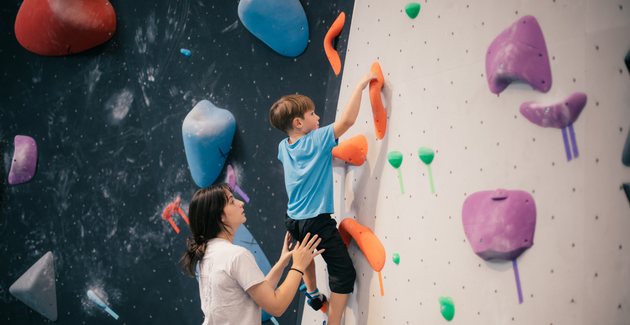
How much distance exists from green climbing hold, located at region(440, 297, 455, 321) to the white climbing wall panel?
0.02 meters

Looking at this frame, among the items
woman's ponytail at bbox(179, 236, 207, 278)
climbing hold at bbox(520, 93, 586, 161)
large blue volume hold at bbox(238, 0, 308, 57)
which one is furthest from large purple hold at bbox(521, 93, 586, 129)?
large blue volume hold at bbox(238, 0, 308, 57)

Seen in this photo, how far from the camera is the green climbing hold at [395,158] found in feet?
4.98

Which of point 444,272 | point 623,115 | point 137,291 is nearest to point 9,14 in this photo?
point 137,291

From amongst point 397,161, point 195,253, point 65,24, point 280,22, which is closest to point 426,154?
point 397,161

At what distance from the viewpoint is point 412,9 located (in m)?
1.48

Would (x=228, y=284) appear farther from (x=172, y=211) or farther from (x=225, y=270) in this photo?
(x=172, y=211)

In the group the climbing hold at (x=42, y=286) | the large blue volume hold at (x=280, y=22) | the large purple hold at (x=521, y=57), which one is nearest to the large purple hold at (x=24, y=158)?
the climbing hold at (x=42, y=286)

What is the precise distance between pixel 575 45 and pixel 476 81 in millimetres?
277

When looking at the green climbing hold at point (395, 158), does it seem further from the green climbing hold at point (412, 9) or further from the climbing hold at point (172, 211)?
the climbing hold at point (172, 211)

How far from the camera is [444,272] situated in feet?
4.40

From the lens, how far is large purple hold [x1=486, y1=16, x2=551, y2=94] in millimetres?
1102

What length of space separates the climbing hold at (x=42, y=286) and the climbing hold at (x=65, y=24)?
4.78ft

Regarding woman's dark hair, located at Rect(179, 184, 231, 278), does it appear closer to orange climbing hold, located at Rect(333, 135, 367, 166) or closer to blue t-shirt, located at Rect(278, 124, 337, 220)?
blue t-shirt, located at Rect(278, 124, 337, 220)

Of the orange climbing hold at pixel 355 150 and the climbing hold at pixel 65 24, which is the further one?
the climbing hold at pixel 65 24
